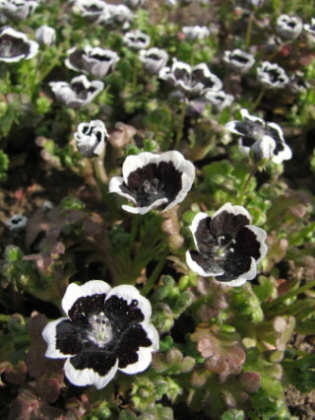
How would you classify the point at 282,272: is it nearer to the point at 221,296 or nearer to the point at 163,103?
the point at 221,296

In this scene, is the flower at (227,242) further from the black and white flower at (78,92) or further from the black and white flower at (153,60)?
the black and white flower at (153,60)

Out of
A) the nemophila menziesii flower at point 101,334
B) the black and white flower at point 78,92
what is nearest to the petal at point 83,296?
the nemophila menziesii flower at point 101,334

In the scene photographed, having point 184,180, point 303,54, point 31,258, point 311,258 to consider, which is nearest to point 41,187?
point 31,258

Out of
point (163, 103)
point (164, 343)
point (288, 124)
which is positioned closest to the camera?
point (164, 343)

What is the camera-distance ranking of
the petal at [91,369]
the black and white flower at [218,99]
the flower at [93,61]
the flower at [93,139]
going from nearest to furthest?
the petal at [91,369], the flower at [93,139], the flower at [93,61], the black and white flower at [218,99]

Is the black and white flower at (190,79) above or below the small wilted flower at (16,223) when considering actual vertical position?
above

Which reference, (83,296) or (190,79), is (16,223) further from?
(190,79)
